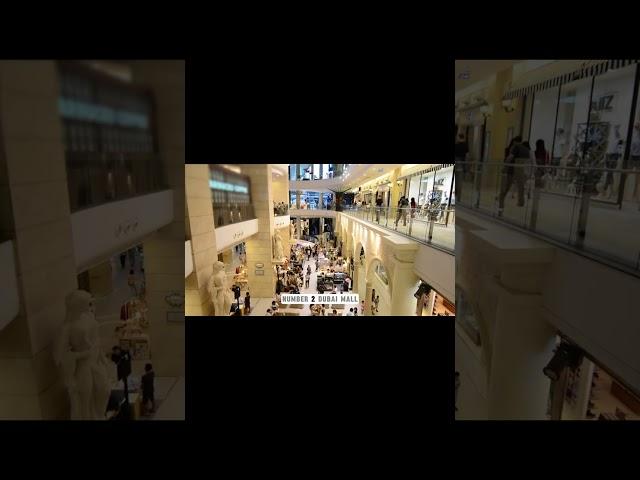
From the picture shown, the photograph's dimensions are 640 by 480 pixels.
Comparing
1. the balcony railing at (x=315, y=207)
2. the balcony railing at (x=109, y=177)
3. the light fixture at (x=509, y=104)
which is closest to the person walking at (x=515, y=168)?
the light fixture at (x=509, y=104)

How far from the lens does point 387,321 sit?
421 cm

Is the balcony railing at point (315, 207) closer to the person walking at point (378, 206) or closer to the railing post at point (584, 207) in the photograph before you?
the person walking at point (378, 206)

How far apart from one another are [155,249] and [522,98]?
175 inches

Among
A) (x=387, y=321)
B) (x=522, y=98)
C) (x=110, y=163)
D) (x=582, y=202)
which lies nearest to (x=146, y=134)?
(x=110, y=163)

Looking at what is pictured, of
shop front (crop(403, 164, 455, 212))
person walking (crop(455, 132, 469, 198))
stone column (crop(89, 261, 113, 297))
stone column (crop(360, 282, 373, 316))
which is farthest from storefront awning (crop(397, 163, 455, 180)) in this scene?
stone column (crop(89, 261, 113, 297))

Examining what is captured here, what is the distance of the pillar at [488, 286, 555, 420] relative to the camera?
10.7 feet

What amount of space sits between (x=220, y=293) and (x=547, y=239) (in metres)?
3.44

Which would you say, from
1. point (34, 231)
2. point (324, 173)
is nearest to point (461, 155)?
point (324, 173)

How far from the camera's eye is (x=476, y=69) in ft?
11.0

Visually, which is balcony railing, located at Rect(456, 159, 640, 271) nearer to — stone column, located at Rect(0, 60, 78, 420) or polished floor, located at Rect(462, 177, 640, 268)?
polished floor, located at Rect(462, 177, 640, 268)

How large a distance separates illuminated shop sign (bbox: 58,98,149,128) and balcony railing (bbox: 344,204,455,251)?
260 cm

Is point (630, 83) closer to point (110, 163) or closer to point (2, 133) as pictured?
point (110, 163)

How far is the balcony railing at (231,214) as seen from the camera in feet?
14.3

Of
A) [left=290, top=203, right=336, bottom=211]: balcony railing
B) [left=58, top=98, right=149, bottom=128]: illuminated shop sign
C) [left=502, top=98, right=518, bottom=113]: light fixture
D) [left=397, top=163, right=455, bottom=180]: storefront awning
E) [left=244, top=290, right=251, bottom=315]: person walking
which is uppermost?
[left=502, top=98, right=518, bottom=113]: light fixture
